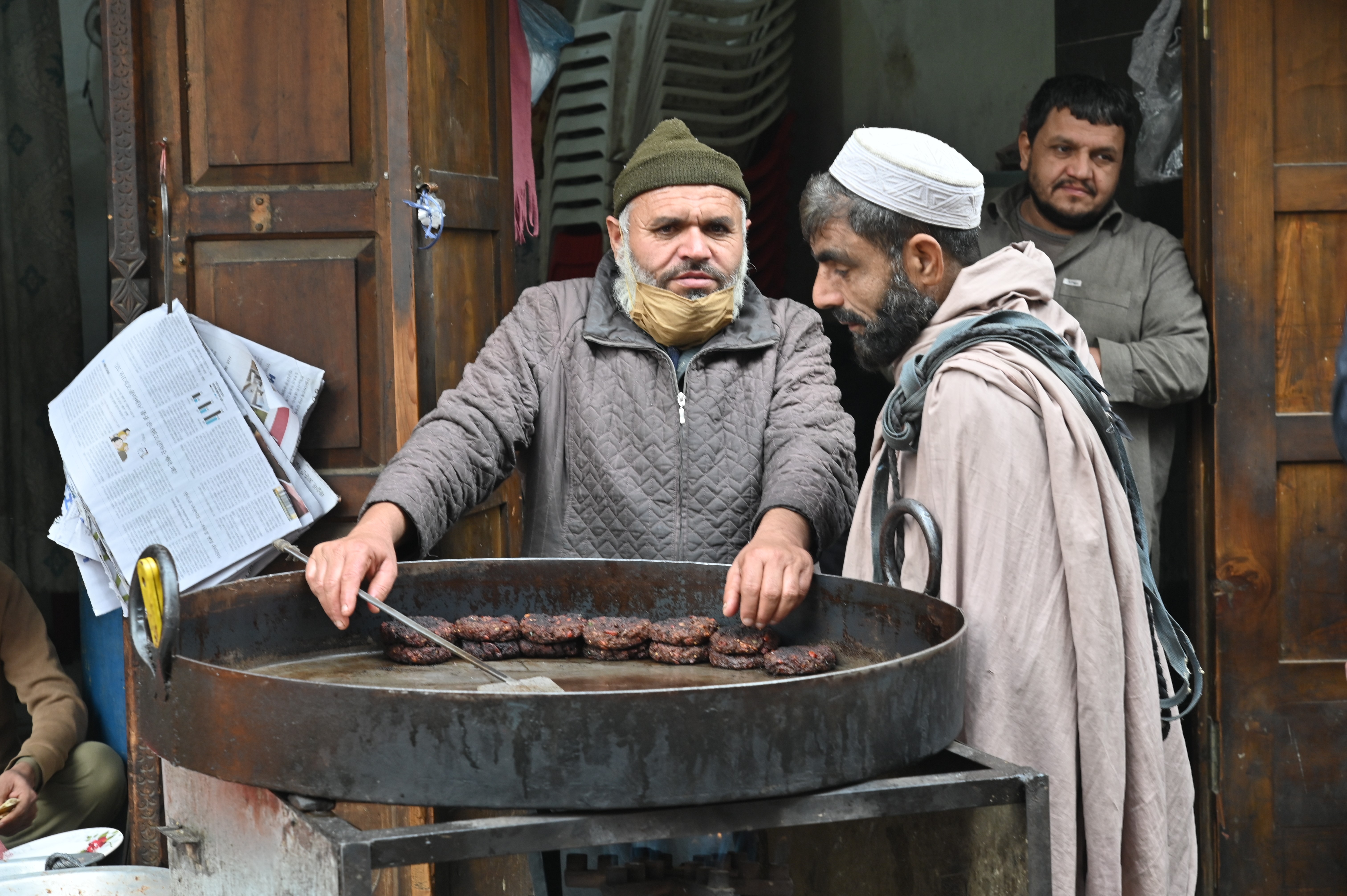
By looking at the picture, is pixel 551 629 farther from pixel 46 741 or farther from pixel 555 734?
pixel 46 741

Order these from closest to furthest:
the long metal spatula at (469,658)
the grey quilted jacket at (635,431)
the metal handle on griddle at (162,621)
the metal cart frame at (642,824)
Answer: the metal cart frame at (642,824) < the metal handle on griddle at (162,621) < the long metal spatula at (469,658) < the grey quilted jacket at (635,431)

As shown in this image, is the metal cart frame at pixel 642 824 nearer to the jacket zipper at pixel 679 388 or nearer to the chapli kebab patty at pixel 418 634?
the chapli kebab patty at pixel 418 634

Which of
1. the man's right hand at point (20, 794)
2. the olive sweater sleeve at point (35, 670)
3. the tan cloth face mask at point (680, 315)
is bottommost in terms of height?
the man's right hand at point (20, 794)

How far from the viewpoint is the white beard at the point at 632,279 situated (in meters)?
2.77

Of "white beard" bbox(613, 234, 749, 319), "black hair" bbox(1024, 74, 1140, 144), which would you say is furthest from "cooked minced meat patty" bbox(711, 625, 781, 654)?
"black hair" bbox(1024, 74, 1140, 144)

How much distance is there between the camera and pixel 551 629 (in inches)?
90.3

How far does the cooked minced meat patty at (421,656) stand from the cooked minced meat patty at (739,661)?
0.45m

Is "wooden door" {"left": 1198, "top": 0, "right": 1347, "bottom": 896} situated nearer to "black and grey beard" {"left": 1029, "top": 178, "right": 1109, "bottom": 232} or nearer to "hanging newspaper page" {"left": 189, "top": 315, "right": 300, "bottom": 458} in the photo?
"black and grey beard" {"left": 1029, "top": 178, "right": 1109, "bottom": 232}

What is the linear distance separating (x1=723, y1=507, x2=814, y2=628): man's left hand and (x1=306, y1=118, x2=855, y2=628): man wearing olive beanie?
16.9 inches

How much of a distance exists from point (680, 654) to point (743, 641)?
111 millimetres

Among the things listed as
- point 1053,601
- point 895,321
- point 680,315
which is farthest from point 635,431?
point 1053,601

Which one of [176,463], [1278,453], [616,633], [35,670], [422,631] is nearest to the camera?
[422,631]

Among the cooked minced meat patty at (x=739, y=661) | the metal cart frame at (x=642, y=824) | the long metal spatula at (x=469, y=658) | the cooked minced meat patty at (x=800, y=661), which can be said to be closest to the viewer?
the metal cart frame at (x=642, y=824)

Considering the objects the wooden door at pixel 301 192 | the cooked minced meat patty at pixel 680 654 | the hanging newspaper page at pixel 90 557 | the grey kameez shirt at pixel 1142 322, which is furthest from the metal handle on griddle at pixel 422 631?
the grey kameez shirt at pixel 1142 322
